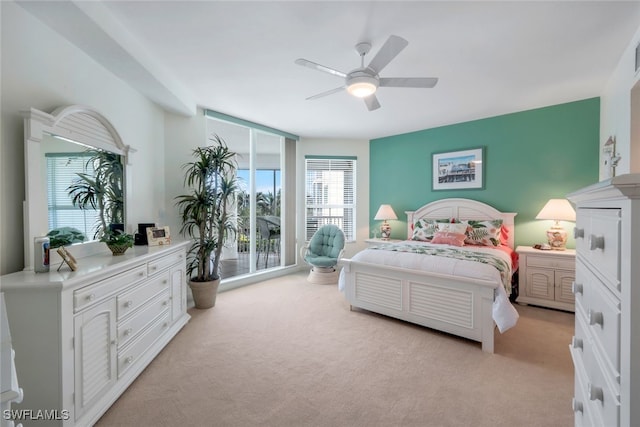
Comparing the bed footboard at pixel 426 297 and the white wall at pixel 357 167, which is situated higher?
the white wall at pixel 357 167

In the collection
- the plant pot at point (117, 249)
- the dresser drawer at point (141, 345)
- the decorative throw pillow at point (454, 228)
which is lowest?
the dresser drawer at point (141, 345)

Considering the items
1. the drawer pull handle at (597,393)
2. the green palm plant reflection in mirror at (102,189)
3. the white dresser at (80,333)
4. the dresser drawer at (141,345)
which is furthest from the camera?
the green palm plant reflection in mirror at (102,189)

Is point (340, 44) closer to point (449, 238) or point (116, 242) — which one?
point (116, 242)

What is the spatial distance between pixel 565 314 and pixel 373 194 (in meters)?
3.29

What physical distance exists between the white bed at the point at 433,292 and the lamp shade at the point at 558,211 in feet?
5.27

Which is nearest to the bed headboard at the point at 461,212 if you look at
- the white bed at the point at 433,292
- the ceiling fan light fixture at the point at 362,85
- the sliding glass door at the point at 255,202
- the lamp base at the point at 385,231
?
the lamp base at the point at 385,231

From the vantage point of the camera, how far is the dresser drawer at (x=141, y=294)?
2.00 meters

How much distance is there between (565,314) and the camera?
3.32 m

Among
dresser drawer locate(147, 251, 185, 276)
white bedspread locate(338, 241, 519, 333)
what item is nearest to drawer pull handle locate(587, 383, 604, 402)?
white bedspread locate(338, 241, 519, 333)

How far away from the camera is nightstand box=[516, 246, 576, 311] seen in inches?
132

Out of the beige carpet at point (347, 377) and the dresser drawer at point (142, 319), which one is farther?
the dresser drawer at point (142, 319)

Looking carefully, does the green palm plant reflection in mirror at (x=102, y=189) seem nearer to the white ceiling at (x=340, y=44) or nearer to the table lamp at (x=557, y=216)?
the white ceiling at (x=340, y=44)

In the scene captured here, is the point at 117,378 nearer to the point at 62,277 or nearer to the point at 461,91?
the point at 62,277

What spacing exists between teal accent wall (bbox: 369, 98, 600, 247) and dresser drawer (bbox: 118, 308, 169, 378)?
4.02 meters
